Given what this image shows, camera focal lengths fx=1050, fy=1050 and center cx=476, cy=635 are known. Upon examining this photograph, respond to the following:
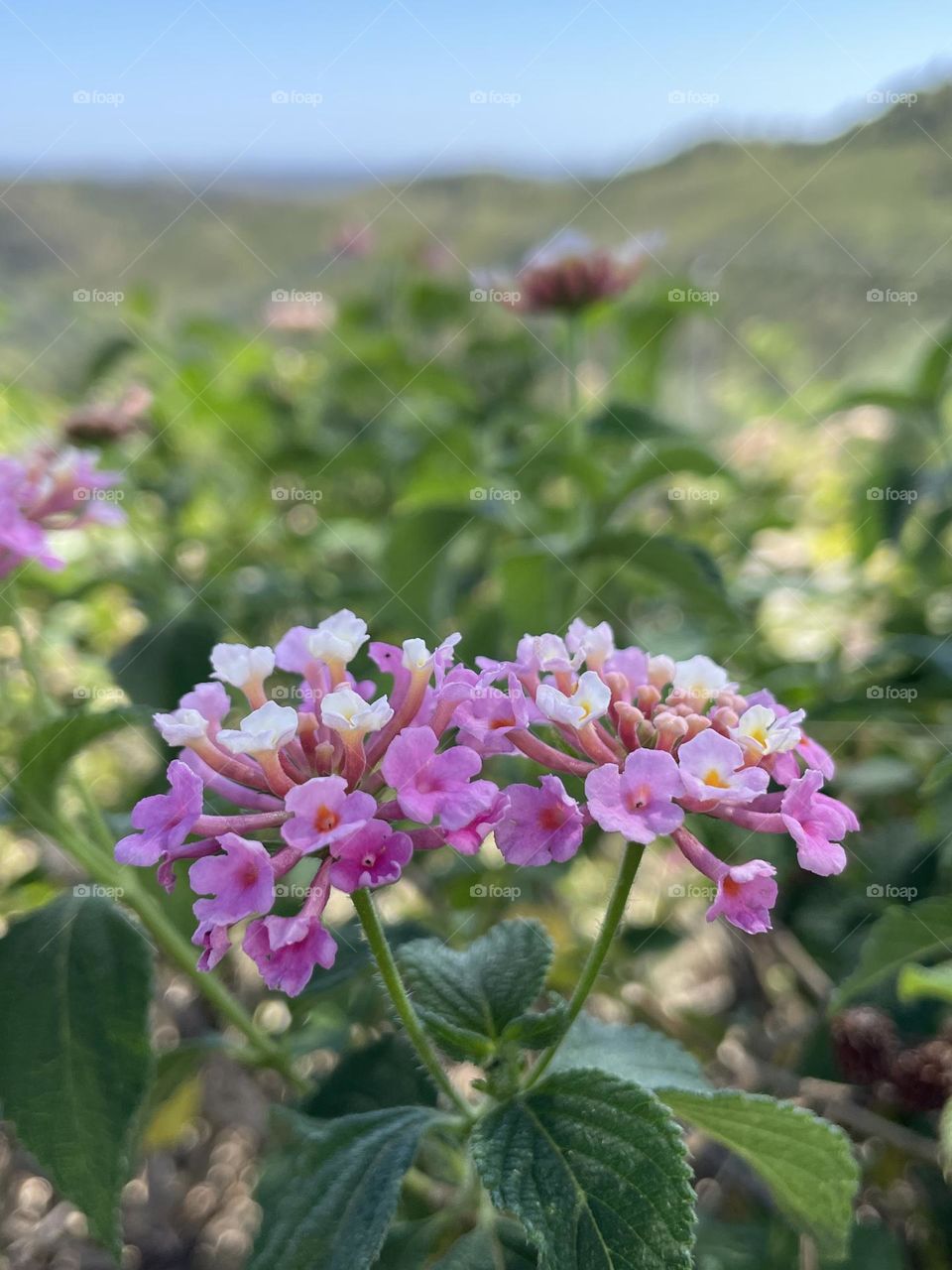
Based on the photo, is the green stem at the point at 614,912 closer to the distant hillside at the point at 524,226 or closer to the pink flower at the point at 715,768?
the pink flower at the point at 715,768

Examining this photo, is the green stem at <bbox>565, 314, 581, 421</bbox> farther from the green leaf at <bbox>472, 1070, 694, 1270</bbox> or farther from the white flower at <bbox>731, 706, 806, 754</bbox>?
the green leaf at <bbox>472, 1070, 694, 1270</bbox>

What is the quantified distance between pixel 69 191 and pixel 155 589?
1.34m

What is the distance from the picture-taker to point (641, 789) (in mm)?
507

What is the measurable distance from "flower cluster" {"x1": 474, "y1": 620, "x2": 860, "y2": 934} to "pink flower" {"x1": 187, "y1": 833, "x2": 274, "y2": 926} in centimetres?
12

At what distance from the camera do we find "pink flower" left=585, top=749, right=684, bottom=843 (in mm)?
494

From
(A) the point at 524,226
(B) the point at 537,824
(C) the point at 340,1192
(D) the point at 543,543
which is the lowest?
(C) the point at 340,1192

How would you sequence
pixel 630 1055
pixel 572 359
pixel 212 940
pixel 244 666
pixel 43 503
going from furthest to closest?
pixel 572 359
pixel 43 503
pixel 630 1055
pixel 244 666
pixel 212 940

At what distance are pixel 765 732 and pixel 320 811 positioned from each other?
23cm

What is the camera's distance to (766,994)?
1354mm

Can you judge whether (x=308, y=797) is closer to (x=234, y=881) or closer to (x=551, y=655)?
(x=234, y=881)

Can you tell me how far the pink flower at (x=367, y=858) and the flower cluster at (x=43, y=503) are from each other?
1.38 feet

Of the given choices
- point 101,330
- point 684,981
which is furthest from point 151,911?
point 101,330

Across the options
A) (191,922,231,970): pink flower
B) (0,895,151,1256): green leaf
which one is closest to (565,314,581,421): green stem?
(0,895,151,1256): green leaf

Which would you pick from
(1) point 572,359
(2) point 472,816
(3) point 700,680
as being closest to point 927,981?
(3) point 700,680
